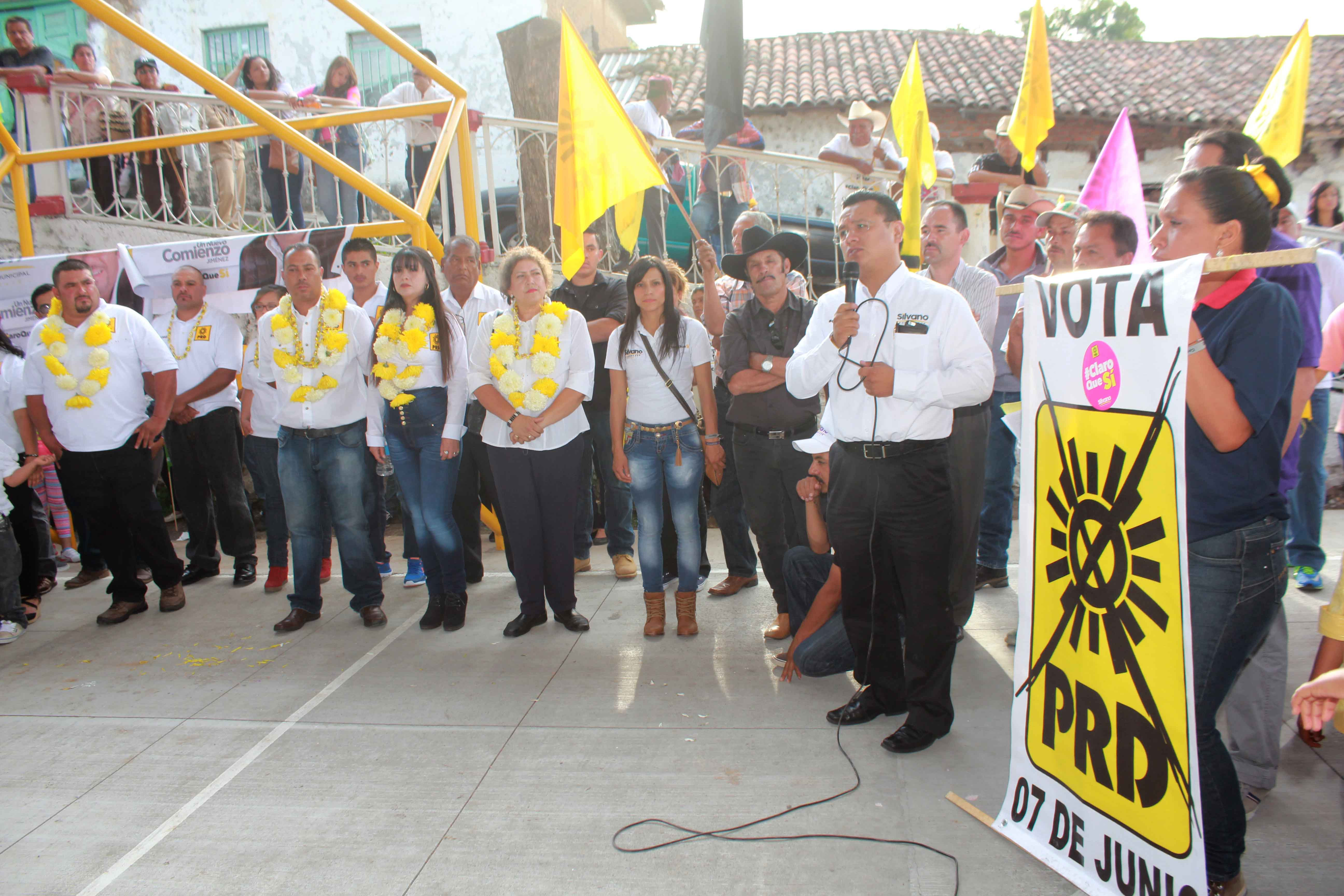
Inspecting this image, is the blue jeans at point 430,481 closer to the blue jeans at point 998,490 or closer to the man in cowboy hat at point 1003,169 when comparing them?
the blue jeans at point 998,490

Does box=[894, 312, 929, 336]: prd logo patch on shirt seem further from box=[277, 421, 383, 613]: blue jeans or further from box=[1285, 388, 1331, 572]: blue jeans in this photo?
box=[277, 421, 383, 613]: blue jeans

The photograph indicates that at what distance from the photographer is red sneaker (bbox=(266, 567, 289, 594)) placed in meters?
5.79

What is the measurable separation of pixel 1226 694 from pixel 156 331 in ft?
20.7

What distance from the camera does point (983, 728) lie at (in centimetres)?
350

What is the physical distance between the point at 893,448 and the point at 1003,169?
211 inches

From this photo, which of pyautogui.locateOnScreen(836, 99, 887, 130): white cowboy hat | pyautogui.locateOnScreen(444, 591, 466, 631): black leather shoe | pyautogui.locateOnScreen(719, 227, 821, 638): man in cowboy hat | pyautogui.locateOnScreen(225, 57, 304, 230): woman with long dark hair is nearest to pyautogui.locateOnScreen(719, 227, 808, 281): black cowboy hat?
pyautogui.locateOnScreen(719, 227, 821, 638): man in cowboy hat

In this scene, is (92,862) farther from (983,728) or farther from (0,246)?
(0,246)

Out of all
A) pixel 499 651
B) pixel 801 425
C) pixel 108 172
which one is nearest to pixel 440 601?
pixel 499 651

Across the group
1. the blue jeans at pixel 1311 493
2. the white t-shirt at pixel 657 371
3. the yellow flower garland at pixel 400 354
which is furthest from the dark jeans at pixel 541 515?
the blue jeans at pixel 1311 493

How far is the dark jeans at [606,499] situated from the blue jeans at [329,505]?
1297mm

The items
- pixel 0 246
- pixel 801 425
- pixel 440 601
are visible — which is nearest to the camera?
pixel 801 425

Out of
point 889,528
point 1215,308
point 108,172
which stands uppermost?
point 108,172

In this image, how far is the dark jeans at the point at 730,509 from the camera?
5094 mm

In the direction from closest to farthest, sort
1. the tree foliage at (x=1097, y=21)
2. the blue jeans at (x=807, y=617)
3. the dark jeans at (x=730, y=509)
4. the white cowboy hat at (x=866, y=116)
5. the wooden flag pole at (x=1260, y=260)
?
the wooden flag pole at (x=1260, y=260) < the blue jeans at (x=807, y=617) < the dark jeans at (x=730, y=509) < the white cowboy hat at (x=866, y=116) < the tree foliage at (x=1097, y=21)
